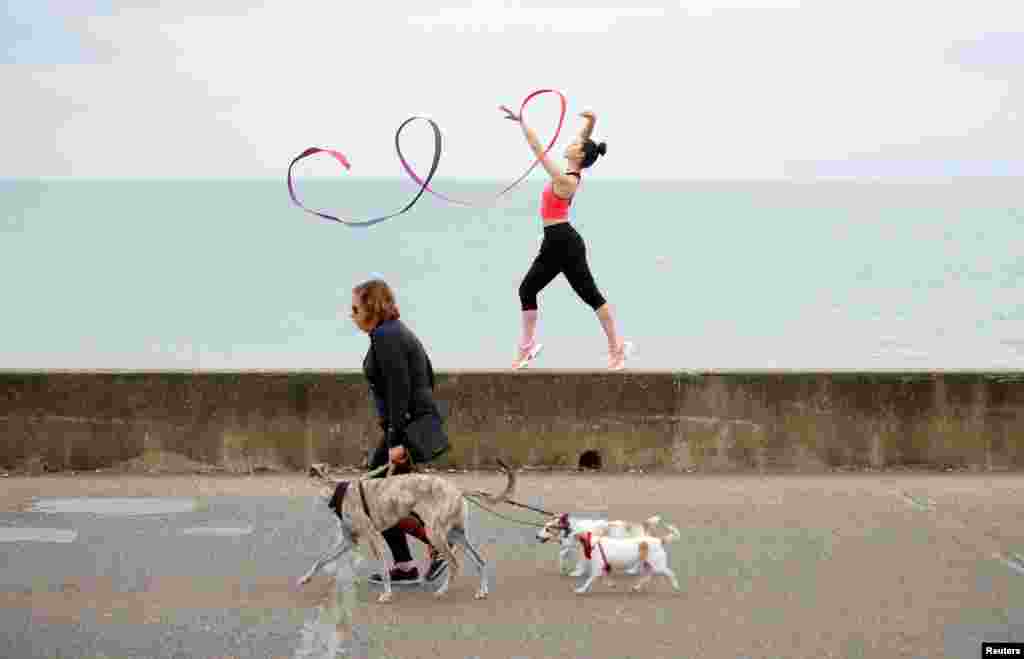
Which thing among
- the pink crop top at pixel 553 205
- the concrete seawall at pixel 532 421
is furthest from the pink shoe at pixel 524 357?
the pink crop top at pixel 553 205

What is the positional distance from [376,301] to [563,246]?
456 centimetres

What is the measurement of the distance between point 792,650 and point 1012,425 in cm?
586

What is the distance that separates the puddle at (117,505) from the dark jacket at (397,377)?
2.67 meters

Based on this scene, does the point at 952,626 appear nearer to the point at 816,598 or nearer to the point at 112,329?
the point at 816,598

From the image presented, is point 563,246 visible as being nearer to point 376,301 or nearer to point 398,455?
point 376,301

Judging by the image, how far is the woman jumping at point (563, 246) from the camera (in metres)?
14.2

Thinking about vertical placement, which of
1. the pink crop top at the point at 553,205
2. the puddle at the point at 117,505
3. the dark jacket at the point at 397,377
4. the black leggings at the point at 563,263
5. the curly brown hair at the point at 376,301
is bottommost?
the puddle at the point at 117,505

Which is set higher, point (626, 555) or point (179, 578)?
point (626, 555)

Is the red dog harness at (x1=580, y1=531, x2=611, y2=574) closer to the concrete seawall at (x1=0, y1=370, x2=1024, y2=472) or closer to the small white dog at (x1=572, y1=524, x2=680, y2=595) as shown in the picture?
the small white dog at (x1=572, y1=524, x2=680, y2=595)

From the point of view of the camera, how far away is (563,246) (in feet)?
47.9

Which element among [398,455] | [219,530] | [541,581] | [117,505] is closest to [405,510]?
[398,455]

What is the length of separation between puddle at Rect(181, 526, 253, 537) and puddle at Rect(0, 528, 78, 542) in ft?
2.19

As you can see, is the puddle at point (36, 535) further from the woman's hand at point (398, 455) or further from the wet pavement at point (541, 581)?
the woman's hand at point (398, 455)

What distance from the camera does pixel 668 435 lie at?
14.1 m
